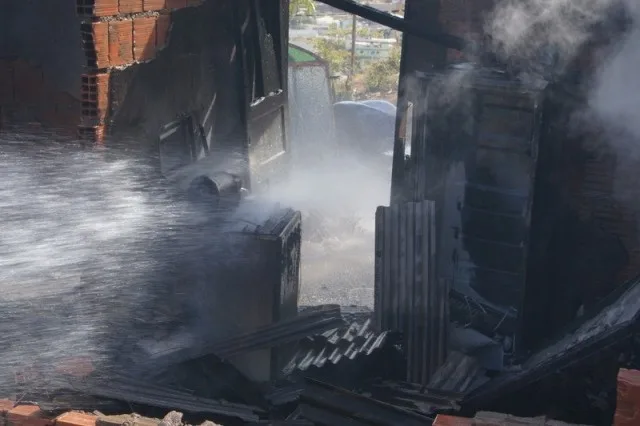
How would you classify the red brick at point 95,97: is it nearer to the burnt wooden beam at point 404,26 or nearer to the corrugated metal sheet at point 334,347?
the corrugated metal sheet at point 334,347

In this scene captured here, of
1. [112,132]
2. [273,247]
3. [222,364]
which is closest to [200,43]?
[112,132]

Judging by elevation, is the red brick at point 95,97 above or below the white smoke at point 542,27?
below

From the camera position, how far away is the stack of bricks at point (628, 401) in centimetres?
324

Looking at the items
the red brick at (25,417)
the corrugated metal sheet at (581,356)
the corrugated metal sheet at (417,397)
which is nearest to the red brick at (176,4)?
the corrugated metal sheet at (417,397)

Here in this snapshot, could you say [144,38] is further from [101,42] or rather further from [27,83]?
[27,83]

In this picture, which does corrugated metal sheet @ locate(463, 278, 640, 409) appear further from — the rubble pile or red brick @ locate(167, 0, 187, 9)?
red brick @ locate(167, 0, 187, 9)

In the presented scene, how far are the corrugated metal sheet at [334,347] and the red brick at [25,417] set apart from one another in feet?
7.24

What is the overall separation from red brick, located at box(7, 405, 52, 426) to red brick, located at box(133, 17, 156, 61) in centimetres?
302

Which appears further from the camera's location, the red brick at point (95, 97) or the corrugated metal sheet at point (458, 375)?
the corrugated metal sheet at point (458, 375)

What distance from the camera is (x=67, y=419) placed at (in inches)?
152

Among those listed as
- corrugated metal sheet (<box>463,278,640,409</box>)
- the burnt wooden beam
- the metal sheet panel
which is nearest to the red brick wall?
the burnt wooden beam

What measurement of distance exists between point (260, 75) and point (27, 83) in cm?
250

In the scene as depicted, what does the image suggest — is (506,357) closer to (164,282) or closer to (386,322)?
(386,322)

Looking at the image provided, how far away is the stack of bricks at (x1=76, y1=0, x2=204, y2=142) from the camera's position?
557 cm
